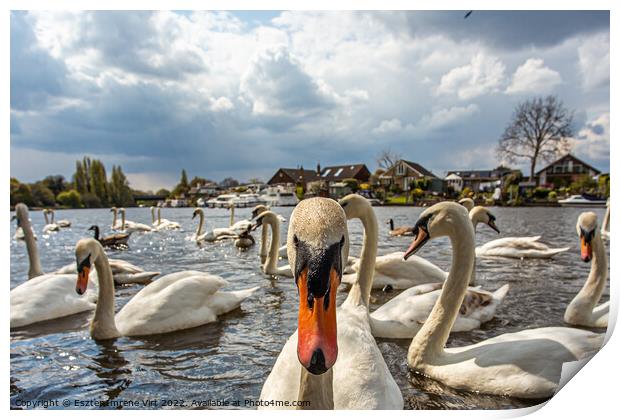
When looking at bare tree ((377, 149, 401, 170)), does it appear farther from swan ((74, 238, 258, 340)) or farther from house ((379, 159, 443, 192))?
swan ((74, 238, 258, 340))

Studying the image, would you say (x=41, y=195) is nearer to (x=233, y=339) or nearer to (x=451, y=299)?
(x=233, y=339)

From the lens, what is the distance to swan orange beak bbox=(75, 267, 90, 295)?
3080 millimetres

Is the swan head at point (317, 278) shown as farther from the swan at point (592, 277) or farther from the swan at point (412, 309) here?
the swan at point (592, 277)

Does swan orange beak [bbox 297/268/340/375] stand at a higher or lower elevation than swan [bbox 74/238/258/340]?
higher

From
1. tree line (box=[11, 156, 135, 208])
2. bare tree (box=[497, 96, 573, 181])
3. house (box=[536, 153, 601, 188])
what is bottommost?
tree line (box=[11, 156, 135, 208])

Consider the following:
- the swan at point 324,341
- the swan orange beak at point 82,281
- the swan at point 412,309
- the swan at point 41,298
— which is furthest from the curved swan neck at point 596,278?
the swan at point 41,298

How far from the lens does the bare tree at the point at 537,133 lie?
3020mm

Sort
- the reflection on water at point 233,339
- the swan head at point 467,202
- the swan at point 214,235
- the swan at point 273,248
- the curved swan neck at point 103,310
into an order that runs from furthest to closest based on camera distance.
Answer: the swan at point 214,235, the swan at point 273,248, the swan head at point 467,202, the curved swan neck at point 103,310, the reflection on water at point 233,339

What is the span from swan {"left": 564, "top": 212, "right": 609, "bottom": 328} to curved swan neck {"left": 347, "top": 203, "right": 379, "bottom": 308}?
5.22 ft

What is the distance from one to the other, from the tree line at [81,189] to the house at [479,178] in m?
2.78

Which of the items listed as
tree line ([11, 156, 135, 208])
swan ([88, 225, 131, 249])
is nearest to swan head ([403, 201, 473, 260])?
tree line ([11, 156, 135, 208])
